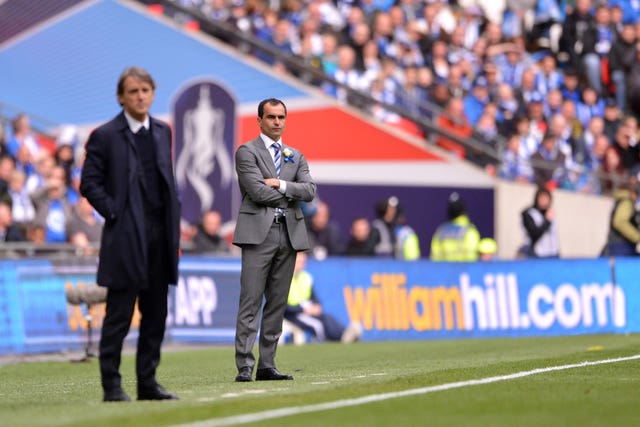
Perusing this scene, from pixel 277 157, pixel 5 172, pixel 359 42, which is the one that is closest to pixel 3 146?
pixel 5 172

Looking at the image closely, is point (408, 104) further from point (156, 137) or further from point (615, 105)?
point (156, 137)

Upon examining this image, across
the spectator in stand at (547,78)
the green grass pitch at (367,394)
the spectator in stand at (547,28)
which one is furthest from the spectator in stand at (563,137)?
the green grass pitch at (367,394)

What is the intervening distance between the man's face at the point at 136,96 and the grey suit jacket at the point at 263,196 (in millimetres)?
2340

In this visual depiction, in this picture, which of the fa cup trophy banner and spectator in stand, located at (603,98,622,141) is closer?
the fa cup trophy banner

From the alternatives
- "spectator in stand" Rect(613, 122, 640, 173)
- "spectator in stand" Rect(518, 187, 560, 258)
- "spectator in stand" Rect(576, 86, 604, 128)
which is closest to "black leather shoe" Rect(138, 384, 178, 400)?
"spectator in stand" Rect(518, 187, 560, 258)

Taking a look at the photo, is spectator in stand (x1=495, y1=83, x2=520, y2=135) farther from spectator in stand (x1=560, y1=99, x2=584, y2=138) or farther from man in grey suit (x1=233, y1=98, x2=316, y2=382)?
man in grey suit (x1=233, y1=98, x2=316, y2=382)

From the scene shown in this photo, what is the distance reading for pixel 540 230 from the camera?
74.6 feet

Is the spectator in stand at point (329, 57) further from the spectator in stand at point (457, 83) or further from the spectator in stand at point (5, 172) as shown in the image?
the spectator in stand at point (5, 172)

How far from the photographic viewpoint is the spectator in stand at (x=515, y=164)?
84.4 ft

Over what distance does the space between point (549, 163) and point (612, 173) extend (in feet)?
3.78

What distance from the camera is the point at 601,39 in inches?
1168

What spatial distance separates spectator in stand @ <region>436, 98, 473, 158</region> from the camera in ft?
86.2

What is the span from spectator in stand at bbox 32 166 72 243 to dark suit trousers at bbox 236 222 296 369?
31.9ft

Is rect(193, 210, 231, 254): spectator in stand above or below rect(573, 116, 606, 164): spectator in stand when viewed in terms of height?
below
